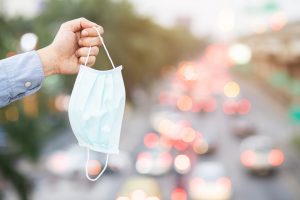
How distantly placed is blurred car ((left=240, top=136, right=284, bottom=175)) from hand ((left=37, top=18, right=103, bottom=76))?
20.3 meters

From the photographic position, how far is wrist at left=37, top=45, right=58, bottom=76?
2.11 meters

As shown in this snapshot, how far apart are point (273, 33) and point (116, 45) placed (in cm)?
2374

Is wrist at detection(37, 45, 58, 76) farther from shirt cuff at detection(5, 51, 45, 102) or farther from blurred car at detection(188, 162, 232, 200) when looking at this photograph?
blurred car at detection(188, 162, 232, 200)

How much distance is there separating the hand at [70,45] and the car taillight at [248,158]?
20736mm

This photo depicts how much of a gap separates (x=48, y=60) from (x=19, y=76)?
20 cm

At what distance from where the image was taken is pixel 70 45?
2199 millimetres

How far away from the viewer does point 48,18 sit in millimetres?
20234

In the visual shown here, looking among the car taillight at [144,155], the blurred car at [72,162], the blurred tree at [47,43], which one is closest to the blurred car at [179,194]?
A: the blurred tree at [47,43]

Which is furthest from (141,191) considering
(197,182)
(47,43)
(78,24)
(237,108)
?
(237,108)

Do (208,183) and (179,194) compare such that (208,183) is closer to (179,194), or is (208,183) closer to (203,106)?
(179,194)

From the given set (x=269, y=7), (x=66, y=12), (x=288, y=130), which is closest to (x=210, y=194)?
(x=66, y=12)

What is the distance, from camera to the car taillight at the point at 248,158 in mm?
22506

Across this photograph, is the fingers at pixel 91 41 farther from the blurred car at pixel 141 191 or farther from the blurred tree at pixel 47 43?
the blurred car at pixel 141 191

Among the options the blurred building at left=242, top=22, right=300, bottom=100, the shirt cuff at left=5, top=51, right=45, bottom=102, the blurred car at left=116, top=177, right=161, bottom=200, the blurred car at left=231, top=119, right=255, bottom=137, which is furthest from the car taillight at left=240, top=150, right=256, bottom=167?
the shirt cuff at left=5, top=51, right=45, bottom=102
